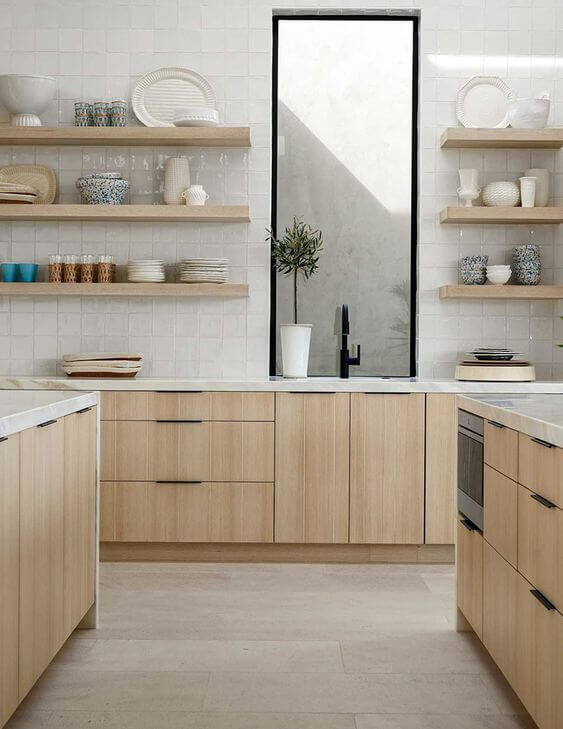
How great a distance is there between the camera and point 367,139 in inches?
189

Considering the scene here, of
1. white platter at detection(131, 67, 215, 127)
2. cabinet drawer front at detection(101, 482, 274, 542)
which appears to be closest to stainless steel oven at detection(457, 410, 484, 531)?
cabinet drawer front at detection(101, 482, 274, 542)

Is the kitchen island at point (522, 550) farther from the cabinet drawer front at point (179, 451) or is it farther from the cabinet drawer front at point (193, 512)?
the cabinet drawer front at point (179, 451)

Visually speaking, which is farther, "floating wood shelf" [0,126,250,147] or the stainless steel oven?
"floating wood shelf" [0,126,250,147]

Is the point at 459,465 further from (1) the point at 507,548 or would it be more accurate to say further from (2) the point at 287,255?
(2) the point at 287,255

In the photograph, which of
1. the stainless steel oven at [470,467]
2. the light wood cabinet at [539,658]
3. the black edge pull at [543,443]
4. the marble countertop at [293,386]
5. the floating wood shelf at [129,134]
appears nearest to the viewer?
the light wood cabinet at [539,658]

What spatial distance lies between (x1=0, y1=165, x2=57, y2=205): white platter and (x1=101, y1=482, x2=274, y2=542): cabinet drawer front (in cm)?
164

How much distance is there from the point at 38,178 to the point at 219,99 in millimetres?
1052

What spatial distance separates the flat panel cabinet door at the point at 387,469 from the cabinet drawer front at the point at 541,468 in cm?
179

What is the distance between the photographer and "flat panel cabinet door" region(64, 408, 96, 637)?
104 inches

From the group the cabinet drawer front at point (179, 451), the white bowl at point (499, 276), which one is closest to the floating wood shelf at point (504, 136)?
the white bowl at point (499, 276)

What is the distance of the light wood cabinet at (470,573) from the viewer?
9.00 ft

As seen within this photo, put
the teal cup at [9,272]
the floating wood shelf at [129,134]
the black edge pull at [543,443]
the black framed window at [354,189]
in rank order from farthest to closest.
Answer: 1. the black framed window at [354,189]
2. the teal cup at [9,272]
3. the floating wood shelf at [129,134]
4. the black edge pull at [543,443]

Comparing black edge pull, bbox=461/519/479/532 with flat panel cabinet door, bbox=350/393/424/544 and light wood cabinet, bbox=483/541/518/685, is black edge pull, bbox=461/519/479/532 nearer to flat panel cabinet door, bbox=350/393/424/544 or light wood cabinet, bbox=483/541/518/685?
light wood cabinet, bbox=483/541/518/685

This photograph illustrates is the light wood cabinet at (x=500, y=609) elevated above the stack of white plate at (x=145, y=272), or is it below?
below
